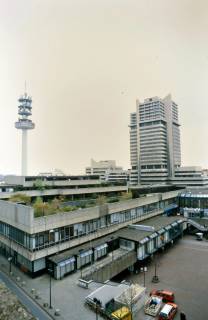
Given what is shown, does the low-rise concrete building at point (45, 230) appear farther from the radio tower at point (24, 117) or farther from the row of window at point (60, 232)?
the radio tower at point (24, 117)

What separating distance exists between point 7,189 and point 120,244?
3645 centimetres

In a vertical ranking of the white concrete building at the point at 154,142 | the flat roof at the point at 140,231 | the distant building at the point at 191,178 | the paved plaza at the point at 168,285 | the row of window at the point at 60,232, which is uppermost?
the white concrete building at the point at 154,142

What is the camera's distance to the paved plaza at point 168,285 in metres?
30.4

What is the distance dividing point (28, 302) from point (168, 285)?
72.9 feet

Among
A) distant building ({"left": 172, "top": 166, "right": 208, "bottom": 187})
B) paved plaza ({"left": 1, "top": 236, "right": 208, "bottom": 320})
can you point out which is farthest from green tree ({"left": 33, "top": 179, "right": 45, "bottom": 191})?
distant building ({"left": 172, "top": 166, "right": 208, "bottom": 187})

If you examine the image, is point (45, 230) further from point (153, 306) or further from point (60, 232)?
point (153, 306)

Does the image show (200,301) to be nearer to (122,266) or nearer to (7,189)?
(122,266)

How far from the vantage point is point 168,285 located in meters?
39.8

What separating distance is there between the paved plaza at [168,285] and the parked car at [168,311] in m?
0.86

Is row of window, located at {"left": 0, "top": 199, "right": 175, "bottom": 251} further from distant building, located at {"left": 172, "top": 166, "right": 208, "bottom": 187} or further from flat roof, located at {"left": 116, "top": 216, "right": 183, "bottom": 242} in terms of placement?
distant building, located at {"left": 172, "top": 166, "right": 208, "bottom": 187}

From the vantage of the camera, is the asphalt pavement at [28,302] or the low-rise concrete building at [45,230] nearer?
the asphalt pavement at [28,302]

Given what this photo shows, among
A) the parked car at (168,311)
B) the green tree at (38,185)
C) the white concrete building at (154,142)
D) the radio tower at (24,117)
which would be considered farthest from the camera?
the white concrete building at (154,142)

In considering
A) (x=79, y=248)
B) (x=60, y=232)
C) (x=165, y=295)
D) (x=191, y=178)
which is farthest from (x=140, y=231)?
(x=191, y=178)

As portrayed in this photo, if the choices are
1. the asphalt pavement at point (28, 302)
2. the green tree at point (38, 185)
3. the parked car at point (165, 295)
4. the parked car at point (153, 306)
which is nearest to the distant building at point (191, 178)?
the green tree at point (38, 185)
